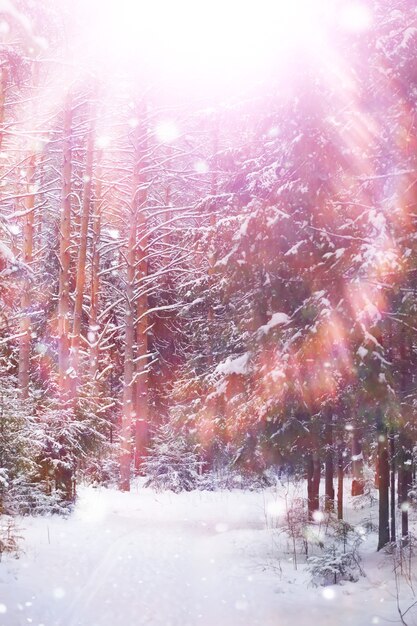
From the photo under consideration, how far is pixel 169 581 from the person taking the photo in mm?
7828

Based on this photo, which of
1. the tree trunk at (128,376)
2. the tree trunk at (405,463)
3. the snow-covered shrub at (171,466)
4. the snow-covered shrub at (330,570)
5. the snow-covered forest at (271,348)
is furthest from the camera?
the snow-covered shrub at (171,466)

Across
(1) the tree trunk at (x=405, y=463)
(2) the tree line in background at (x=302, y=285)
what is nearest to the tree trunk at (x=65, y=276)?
(2) the tree line in background at (x=302, y=285)

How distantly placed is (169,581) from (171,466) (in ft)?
33.7

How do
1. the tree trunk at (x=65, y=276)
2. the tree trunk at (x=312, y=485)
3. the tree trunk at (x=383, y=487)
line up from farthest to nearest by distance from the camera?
1. the tree trunk at (x=65, y=276)
2. the tree trunk at (x=312, y=485)
3. the tree trunk at (x=383, y=487)

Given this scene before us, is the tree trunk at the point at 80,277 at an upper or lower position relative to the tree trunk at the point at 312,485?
upper

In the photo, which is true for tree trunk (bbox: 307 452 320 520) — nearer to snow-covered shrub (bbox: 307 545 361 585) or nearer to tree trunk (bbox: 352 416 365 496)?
tree trunk (bbox: 352 416 365 496)

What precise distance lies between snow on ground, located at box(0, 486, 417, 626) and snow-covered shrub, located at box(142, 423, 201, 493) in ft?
17.9

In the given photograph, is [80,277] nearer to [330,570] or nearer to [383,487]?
[383,487]

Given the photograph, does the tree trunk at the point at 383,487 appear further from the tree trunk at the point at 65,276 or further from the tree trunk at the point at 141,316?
the tree trunk at the point at 141,316

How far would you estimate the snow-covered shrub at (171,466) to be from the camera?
17.7 metres

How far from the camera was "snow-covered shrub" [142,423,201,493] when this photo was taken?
17.7 m

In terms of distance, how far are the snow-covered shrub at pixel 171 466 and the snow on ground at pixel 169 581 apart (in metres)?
Answer: 5.45

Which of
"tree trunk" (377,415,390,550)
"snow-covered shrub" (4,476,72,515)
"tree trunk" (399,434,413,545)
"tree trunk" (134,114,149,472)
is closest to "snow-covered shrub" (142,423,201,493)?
"tree trunk" (134,114,149,472)

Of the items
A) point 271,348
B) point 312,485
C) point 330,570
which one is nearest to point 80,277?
point 271,348
